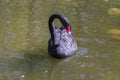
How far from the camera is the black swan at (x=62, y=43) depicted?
24.2ft

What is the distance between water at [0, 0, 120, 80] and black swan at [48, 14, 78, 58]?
0.39ft

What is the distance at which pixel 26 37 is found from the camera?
324 inches

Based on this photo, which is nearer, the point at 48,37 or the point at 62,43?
the point at 62,43

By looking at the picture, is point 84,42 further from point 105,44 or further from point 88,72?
point 88,72

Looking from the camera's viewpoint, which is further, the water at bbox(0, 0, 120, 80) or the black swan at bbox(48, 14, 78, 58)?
the black swan at bbox(48, 14, 78, 58)

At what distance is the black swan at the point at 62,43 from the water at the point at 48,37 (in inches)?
4.7

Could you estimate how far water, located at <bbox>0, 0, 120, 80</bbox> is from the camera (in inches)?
269

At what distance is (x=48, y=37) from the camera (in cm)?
827

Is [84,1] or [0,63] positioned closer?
[0,63]

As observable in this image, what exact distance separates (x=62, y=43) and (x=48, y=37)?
2.76ft

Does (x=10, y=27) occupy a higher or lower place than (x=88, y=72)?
higher

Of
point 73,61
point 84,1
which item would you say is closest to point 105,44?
point 73,61

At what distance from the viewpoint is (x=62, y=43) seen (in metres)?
7.50

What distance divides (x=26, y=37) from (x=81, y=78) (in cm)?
207
